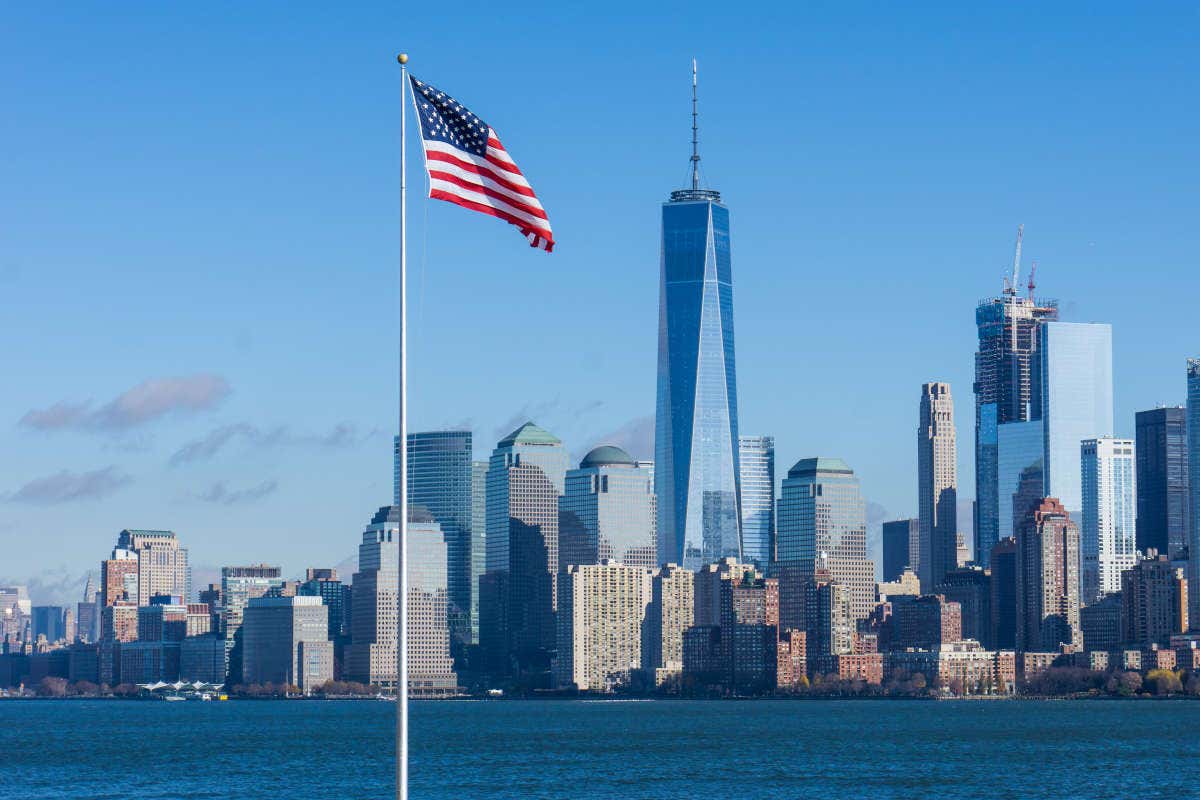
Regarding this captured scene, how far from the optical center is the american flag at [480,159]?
197 feet

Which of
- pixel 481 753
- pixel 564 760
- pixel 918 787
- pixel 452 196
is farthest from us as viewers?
pixel 481 753

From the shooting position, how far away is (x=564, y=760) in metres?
177

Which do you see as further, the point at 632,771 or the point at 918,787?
the point at 632,771

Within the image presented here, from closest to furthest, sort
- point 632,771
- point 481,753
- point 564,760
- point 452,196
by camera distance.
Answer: point 452,196, point 632,771, point 564,760, point 481,753

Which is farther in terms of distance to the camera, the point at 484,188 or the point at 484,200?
the point at 484,188

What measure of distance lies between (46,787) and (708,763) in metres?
50.2

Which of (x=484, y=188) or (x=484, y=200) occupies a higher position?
(x=484, y=188)

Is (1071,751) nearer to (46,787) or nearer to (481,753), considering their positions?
(481,753)

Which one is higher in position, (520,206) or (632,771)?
(520,206)

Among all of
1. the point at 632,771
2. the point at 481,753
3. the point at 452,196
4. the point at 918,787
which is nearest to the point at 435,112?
the point at 452,196

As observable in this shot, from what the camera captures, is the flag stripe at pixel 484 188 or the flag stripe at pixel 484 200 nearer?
the flag stripe at pixel 484 200

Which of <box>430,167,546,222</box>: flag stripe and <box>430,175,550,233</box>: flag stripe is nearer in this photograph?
<box>430,175,550,233</box>: flag stripe

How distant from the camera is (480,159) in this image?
6022cm

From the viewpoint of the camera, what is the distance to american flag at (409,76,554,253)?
60.0m
